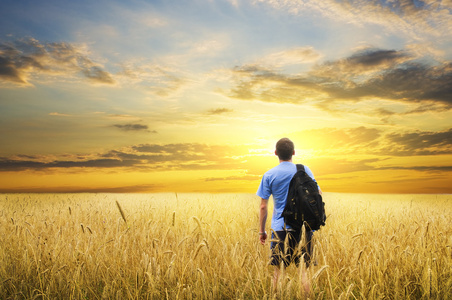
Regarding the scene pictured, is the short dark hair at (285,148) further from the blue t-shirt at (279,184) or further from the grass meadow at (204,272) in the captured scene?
the grass meadow at (204,272)

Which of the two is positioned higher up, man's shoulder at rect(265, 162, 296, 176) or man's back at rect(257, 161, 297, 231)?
man's shoulder at rect(265, 162, 296, 176)

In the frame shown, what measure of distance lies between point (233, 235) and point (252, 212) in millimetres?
3177

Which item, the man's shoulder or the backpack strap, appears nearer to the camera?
the backpack strap

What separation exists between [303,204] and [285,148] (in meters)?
0.88

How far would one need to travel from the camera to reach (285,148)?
480 cm

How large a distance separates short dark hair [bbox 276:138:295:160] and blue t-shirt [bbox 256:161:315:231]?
10 centimetres

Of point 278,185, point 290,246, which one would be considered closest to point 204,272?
point 290,246

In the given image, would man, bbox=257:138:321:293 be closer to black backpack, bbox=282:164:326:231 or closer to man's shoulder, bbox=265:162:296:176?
man's shoulder, bbox=265:162:296:176

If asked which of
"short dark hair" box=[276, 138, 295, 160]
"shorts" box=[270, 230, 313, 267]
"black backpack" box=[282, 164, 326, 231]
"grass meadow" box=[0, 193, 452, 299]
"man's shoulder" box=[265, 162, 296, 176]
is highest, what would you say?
"short dark hair" box=[276, 138, 295, 160]

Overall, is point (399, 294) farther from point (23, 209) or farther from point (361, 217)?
point (23, 209)

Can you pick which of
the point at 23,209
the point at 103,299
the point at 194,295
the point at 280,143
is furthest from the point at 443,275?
the point at 23,209

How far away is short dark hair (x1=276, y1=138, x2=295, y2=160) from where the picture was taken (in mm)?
4809

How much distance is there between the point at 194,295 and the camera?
422 cm


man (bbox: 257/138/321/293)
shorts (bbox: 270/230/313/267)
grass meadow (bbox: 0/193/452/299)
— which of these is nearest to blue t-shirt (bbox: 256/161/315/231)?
man (bbox: 257/138/321/293)
